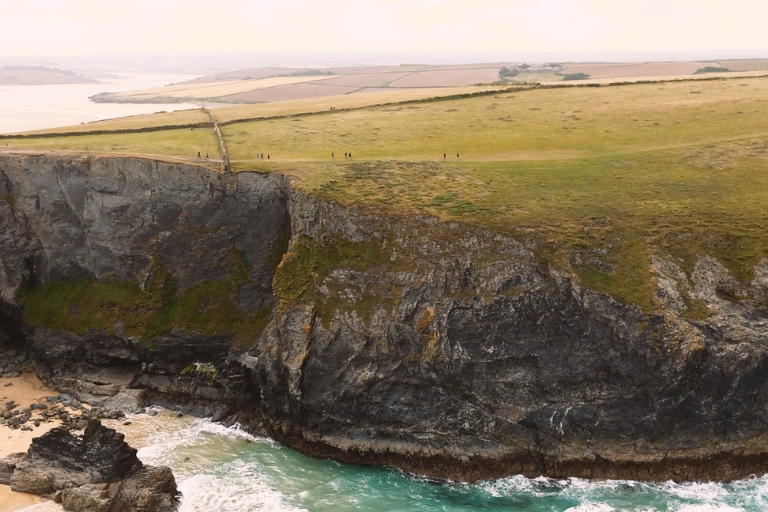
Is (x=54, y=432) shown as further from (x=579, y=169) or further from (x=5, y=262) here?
(x=579, y=169)

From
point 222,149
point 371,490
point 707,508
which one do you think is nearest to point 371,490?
point 371,490

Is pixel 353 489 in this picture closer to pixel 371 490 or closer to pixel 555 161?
pixel 371 490

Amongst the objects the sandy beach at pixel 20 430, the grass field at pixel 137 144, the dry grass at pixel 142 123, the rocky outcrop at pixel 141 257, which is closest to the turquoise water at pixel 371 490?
the rocky outcrop at pixel 141 257

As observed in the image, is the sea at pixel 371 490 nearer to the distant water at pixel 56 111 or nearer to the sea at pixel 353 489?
the sea at pixel 353 489

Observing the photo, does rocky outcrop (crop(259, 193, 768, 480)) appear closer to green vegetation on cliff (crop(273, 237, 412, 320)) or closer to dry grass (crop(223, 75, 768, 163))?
green vegetation on cliff (crop(273, 237, 412, 320))

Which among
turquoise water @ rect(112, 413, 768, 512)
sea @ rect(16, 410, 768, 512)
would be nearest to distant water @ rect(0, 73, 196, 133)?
sea @ rect(16, 410, 768, 512)

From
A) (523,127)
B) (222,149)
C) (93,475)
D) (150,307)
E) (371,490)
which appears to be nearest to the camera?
(93,475)
